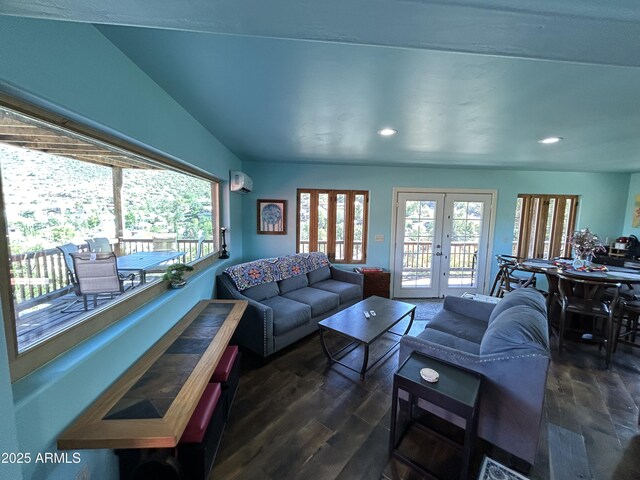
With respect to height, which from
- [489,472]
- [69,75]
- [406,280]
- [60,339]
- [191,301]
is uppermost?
[69,75]

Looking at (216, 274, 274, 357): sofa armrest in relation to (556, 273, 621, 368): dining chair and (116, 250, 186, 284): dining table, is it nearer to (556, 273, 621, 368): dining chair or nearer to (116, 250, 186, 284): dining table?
(116, 250, 186, 284): dining table

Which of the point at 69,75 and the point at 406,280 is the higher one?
the point at 69,75

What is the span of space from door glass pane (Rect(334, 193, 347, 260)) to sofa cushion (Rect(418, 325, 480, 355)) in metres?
2.40

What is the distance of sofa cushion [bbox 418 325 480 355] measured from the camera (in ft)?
6.95

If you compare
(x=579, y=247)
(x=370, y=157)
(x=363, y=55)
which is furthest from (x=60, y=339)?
(x=579, y=247)

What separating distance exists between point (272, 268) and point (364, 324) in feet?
4.98

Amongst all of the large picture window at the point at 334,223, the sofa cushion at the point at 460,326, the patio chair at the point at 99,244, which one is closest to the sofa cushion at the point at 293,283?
the large picture window at the point at 334,223

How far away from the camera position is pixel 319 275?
412cm

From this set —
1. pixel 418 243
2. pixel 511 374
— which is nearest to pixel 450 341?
pixel 511 374

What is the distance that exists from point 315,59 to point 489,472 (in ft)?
8.60

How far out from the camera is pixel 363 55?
1.30 m

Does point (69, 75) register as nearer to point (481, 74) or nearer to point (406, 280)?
point (481, 74)

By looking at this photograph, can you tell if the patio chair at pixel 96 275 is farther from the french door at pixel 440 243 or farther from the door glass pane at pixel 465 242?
the door glass pane at pixel 465 242

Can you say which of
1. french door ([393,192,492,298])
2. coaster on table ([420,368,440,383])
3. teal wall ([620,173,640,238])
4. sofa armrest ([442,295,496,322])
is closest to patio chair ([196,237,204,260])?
coaster on table ([420,368,440,383])
